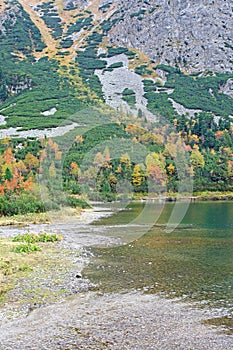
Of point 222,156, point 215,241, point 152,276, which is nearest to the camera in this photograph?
point 152,276

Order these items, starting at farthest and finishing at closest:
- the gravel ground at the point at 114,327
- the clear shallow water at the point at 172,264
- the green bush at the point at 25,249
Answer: the green bush at the point at 25,249 → the clear shallow water at the point at 172,264 → the gravel ground at the point at 114,327

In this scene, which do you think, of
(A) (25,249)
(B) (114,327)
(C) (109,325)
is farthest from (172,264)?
(B) (114,327)

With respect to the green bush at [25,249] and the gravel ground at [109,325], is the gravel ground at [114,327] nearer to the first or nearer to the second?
the gravel ground at [109,325]

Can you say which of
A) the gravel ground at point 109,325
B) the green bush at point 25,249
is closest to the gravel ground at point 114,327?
the gravel ground at point 109,325

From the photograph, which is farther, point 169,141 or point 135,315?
point 169,141

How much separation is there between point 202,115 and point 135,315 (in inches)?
5377

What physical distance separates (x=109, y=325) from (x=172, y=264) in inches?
423

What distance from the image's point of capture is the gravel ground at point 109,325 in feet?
43.9

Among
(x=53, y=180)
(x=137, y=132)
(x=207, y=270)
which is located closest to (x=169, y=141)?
(x=137, y=132)

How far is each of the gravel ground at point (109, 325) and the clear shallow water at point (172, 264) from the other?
164cm

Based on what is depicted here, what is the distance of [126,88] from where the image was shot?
188 metres

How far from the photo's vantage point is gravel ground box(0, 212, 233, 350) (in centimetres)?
1337

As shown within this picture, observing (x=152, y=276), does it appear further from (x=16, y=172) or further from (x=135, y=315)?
(x=16, y=172)

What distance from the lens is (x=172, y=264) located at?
2516 centimetres
